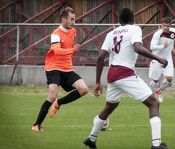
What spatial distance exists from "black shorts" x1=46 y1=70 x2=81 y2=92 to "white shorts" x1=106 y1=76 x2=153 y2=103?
8.58 feet

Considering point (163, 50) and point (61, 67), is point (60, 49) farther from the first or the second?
point (163, 50)

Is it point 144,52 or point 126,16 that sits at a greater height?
point 126,16

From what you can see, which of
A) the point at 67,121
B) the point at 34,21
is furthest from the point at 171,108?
the point at 34,21

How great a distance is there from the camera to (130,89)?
1086cm

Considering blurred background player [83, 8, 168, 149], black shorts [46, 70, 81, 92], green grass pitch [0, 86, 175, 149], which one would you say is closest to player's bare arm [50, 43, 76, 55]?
black shorts [46, 70, 81, 92]

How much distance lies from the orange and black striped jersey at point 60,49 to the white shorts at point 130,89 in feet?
7.58

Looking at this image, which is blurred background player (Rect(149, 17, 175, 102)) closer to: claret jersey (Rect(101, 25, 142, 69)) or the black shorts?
the black shorts

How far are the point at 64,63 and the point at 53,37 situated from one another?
0.66 meters

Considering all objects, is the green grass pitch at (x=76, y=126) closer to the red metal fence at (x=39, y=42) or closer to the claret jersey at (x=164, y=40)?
the claret jersey at (x=164, y=40)

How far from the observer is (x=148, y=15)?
87.2 ft

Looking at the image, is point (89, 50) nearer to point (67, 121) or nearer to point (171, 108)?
point (171, 108)

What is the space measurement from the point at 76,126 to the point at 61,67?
118 cm

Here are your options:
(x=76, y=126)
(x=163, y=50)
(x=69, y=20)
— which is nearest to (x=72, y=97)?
(x=76, y=126)

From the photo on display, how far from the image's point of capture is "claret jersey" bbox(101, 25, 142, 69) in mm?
10859
